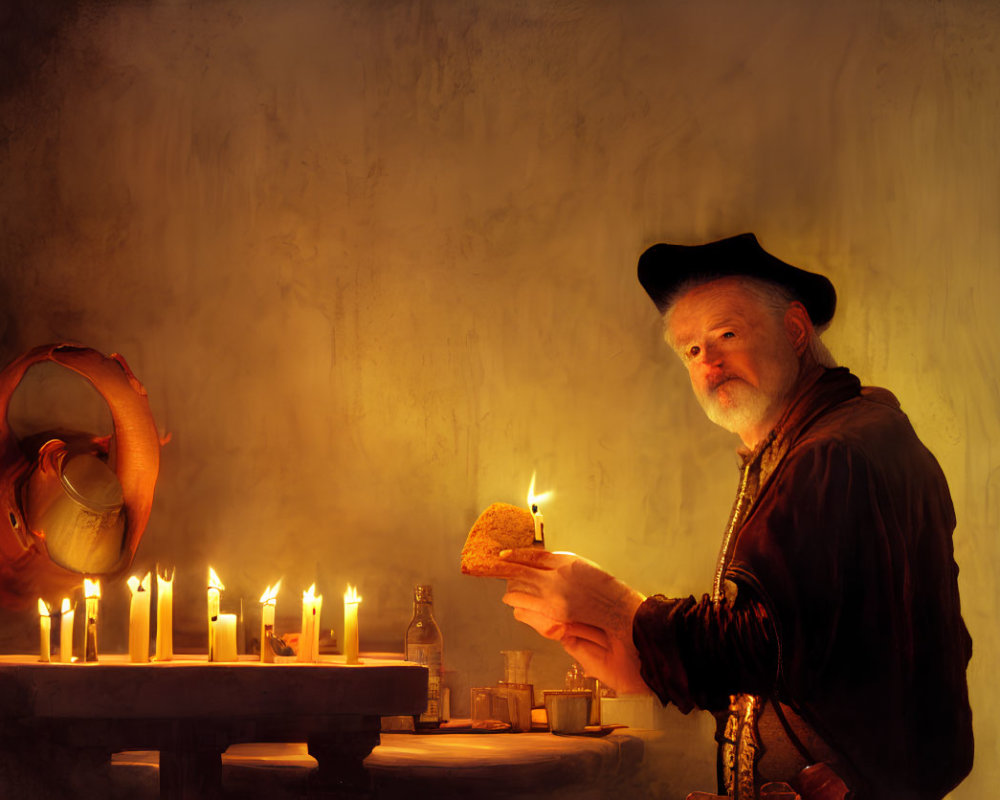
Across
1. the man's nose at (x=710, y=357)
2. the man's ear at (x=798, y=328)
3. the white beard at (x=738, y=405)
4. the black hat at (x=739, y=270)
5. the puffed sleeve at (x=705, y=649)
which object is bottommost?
the puffed sleeve at (x=705, y=649)

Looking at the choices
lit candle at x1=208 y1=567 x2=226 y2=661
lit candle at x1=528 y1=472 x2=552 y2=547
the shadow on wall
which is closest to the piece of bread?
lit candle at x1=528 y1=472 x2=552 y2=547

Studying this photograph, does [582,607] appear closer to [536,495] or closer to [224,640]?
[536,495]

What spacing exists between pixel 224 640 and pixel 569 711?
906 millimetres

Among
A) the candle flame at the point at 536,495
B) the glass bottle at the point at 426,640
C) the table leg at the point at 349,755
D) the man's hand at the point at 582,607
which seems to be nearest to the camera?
the table leg at the point at 349,755

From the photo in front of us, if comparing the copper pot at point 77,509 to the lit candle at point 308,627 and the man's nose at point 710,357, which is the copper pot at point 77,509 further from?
the man's nose at point 710,357

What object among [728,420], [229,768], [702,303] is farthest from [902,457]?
[229,768]

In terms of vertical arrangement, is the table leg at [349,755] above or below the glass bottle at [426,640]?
below

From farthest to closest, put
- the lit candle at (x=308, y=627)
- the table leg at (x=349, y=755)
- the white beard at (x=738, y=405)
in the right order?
1. the white beard at (x=738, y=405)
2. the lit candle at (x=308, y=627)
3. the table leg at (x=349, y=755)

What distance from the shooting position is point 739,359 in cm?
273

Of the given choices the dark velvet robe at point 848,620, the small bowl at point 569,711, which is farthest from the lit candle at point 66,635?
the dark velvet robe at point 848,620

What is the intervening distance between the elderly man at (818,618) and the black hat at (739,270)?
0.23 metres

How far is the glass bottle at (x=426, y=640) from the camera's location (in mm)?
2830

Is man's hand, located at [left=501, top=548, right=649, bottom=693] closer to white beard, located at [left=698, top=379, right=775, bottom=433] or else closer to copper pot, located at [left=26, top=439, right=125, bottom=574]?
white beard, located at [left=698, top=379, right=775, bottom=433]

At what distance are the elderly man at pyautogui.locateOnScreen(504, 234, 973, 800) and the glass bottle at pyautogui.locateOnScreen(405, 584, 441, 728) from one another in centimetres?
36
